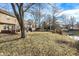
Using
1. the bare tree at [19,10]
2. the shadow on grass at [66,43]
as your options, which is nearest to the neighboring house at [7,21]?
the bare tree at [19,10]

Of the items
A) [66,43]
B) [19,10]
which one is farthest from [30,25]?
[66,43]

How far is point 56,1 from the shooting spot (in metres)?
2.66

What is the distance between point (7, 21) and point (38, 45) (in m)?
0.47

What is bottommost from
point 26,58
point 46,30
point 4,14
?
point 26,58

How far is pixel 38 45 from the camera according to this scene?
2701 mm

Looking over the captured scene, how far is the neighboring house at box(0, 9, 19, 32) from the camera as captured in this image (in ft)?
8.82

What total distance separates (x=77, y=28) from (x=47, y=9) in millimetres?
422

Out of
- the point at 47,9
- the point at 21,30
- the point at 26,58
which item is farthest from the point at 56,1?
the point at 26,58

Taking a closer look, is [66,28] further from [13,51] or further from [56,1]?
[13,51]

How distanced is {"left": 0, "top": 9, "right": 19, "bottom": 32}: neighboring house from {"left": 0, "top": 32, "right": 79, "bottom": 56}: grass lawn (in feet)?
0.37

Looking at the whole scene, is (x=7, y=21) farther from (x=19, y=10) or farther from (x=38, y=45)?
(x=38, y=45)

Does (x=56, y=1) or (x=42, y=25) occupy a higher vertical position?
(x=56, y=1)

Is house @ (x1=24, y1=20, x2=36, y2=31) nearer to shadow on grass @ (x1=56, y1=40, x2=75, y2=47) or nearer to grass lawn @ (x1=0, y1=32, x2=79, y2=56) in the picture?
grass lawn @ (x1=0, y1=32, x2=79, y2=56)

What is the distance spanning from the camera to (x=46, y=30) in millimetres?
2684
